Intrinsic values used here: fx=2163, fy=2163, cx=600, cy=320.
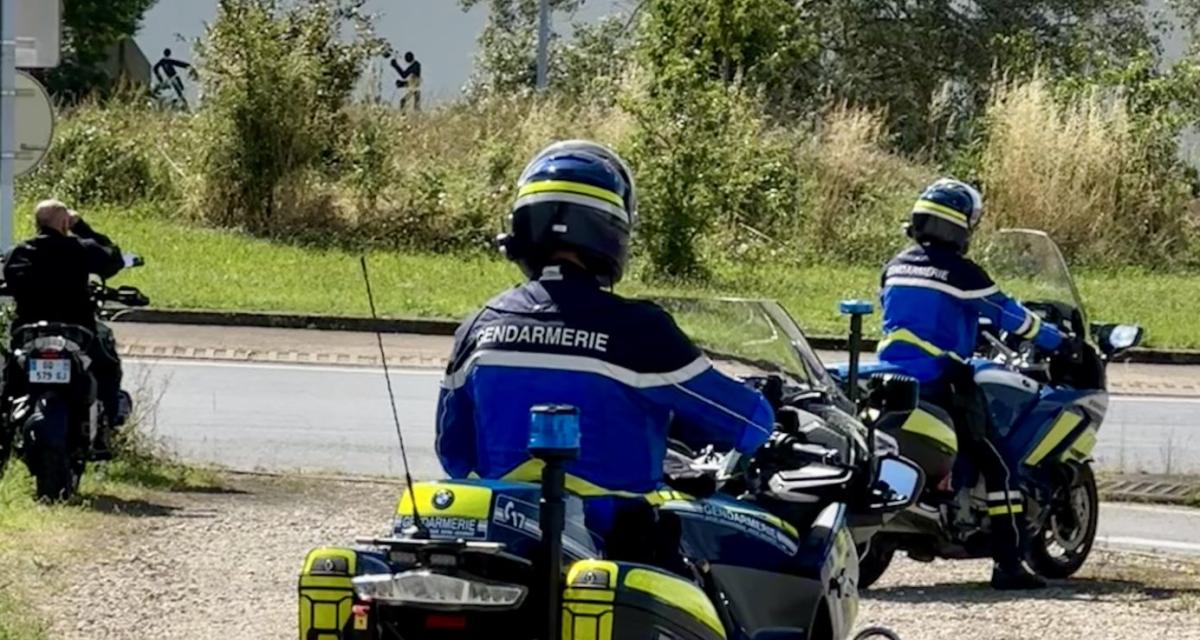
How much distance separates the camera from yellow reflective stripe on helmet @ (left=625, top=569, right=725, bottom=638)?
4223mm

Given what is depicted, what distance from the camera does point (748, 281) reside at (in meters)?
22.5

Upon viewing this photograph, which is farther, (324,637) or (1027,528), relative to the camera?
(1027,528)

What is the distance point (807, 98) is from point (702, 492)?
2847 centimetres

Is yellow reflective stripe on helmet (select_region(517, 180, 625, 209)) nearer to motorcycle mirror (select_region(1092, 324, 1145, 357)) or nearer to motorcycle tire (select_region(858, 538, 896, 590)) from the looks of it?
motorcycle tire (select_region(858, 538, 896, 590))

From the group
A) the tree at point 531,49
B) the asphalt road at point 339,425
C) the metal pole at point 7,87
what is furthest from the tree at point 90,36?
the metal pole at point 7,87

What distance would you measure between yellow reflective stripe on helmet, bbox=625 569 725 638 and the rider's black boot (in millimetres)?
4792

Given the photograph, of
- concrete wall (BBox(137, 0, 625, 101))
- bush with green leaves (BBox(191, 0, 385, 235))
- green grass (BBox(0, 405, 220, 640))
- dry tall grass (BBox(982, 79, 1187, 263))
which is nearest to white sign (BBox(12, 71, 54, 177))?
green grass (BBox(0, 405, 220, 640))

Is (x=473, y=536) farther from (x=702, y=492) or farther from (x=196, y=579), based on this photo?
(x=196, y=579)

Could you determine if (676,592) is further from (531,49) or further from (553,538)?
(531,49)

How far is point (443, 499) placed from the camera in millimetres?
4246

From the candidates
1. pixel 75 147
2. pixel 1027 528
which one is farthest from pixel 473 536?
pixel 75 147

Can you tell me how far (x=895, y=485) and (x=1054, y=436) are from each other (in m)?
3.97

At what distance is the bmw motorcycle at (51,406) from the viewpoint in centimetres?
992

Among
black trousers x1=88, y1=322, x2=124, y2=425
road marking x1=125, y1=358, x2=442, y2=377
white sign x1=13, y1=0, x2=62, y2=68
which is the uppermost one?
white sign x1=13, y1=0, x2=62, y2=68
